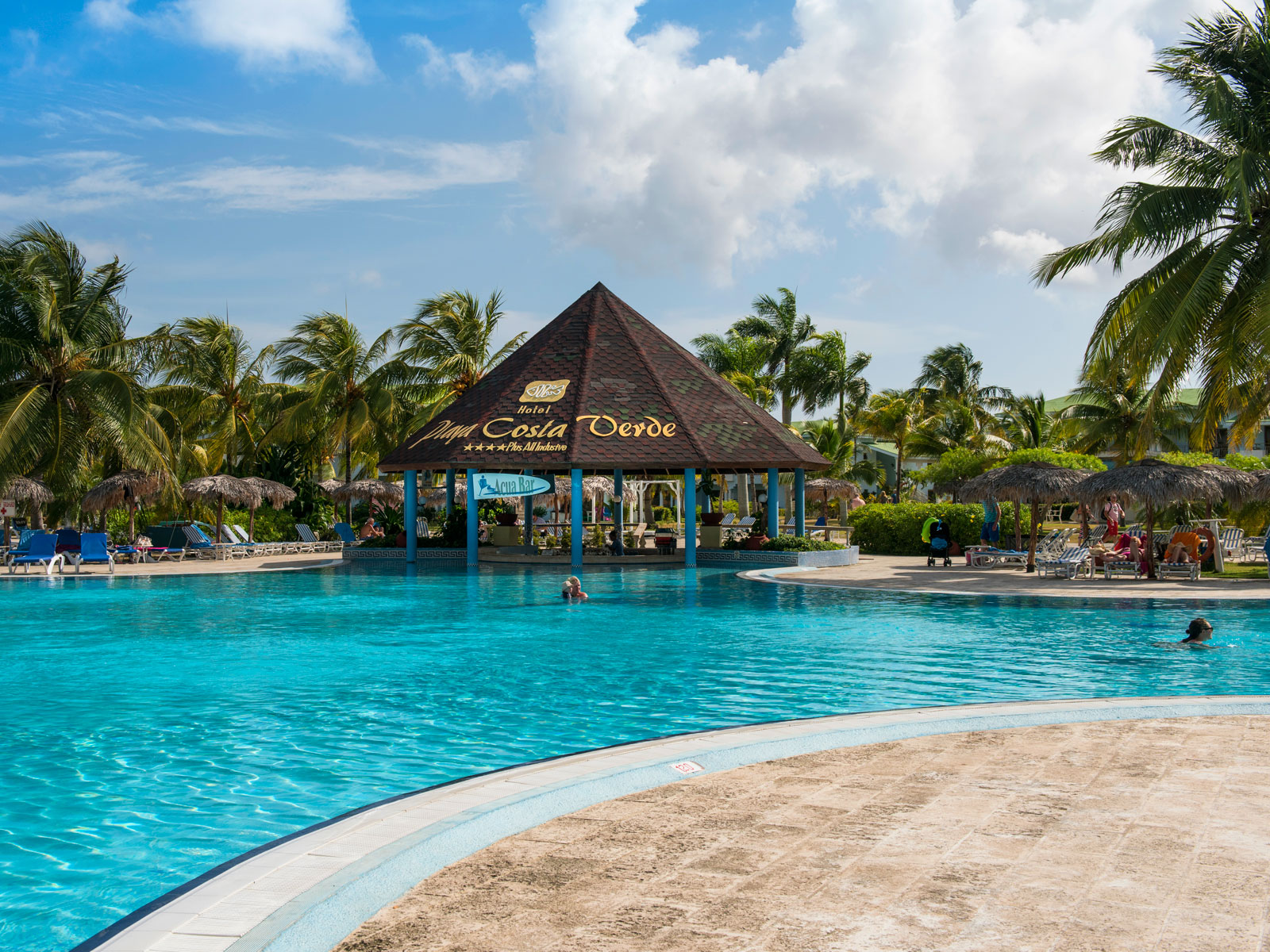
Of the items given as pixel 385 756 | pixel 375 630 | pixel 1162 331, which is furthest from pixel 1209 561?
pixel 385 756

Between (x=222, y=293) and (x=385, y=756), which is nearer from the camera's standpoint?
(x=385, y=756)

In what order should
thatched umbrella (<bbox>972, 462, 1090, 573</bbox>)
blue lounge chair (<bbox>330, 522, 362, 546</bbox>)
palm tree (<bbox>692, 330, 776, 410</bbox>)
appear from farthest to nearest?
palm tree (<bbox>692, 330, 776, 410</bbox>), blue lounge chair (<bbox>330, 522, 362, 546</bbox>), thatched umbrella (<bbox>972, 462, 1090, 573</bbox>)

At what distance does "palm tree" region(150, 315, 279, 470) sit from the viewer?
3925cm

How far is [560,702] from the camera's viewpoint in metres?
9.91

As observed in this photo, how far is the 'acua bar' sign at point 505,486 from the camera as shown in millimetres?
27125

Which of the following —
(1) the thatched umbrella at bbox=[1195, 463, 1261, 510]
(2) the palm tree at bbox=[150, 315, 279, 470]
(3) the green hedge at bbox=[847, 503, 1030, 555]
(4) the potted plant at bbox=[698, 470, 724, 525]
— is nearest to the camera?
(1) the thatched umbrella at bbox=[1195, 463, 1261, 510]

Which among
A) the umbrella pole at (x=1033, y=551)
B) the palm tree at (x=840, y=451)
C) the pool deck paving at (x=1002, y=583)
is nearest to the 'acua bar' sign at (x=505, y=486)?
the pool deck paving at (x=1002, y=583)

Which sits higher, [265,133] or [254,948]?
[265,133]

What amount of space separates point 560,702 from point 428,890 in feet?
18.3

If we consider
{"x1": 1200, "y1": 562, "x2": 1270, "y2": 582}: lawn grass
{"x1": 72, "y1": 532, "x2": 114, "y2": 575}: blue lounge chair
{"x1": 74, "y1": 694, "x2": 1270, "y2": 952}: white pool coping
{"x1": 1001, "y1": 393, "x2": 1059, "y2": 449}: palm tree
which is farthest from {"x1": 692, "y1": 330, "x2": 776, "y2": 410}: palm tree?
{"x1": 74, "y1": 694, "x2": 1270, "y2": 952}: white pool coping

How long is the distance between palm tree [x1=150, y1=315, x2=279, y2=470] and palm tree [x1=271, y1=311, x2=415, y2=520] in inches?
70.9

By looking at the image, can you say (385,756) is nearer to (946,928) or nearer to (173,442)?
(946,928)

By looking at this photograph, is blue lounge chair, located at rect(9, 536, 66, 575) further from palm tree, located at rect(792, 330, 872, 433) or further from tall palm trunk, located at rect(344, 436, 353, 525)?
palm tree, located at rect(792, 330, 872, 433)

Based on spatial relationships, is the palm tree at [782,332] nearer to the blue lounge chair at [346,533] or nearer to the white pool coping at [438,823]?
the blue lounge chair at [346,533]
